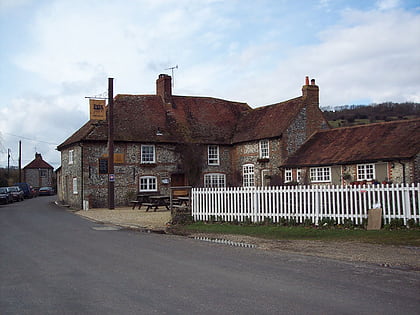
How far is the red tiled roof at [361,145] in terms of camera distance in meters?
26.9

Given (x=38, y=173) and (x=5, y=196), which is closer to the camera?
(x=5, y=196)

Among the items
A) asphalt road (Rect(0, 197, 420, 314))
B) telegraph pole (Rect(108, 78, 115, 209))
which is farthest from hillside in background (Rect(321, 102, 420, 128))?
asphalt road (Rect(0, 197, 420, 314))

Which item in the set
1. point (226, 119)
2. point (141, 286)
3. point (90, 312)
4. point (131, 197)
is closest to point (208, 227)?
point (141, 286)

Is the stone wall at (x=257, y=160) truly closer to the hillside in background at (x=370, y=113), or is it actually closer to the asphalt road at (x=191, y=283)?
the asphalt road at (x=191, y=283)

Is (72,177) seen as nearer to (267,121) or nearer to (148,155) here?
(148,155)

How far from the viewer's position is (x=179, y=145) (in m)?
37.1

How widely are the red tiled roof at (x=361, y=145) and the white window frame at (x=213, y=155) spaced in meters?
7.45

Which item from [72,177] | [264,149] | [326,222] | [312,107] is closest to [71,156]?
[72,177]

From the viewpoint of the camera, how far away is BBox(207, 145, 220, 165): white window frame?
3862 centimetres

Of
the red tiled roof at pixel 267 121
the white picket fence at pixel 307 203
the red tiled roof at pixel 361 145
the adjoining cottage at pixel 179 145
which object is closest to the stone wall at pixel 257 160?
the adjoining cottage at pixel 179 145

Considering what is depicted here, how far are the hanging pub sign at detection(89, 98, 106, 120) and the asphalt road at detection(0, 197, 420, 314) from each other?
69.4ft

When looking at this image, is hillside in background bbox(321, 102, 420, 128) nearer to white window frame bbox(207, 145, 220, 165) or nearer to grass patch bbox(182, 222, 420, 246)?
white window frame bbox(207, 145, 220, 165)

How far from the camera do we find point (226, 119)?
41375mm

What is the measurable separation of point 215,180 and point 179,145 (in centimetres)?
453
